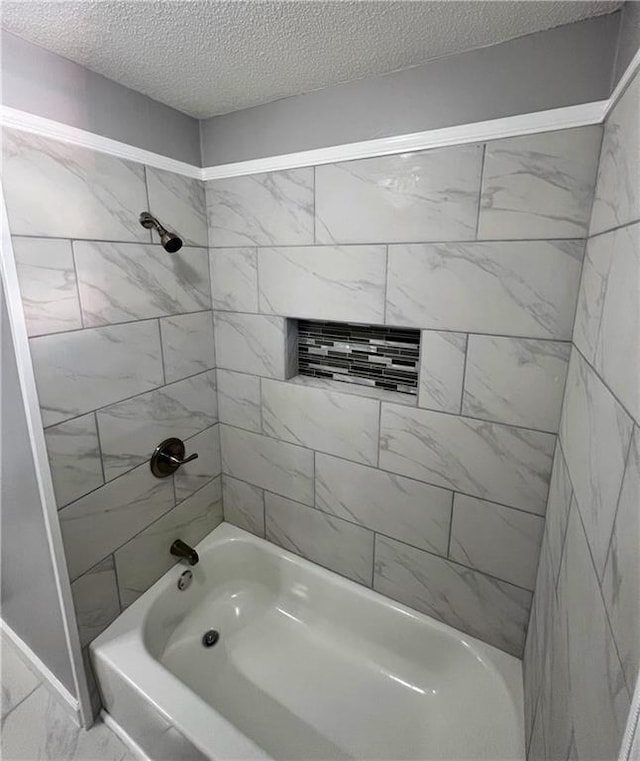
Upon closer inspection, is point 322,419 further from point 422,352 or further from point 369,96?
point 369,96

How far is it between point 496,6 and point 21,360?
1.46 meters

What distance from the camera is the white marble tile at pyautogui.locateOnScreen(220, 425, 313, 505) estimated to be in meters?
1.62

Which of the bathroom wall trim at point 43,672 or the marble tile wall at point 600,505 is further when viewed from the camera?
the bathroom wall trim at point 43,672

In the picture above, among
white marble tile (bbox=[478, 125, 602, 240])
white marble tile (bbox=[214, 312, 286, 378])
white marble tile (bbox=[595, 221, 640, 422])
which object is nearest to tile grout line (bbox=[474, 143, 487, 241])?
white marble tile (bbox=[478, 125, 602, 240])

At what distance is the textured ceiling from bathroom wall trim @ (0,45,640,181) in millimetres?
185

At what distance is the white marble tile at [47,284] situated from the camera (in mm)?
1016

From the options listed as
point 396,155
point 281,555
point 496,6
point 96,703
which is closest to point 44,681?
point 96,703

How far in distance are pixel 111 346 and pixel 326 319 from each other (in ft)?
2.46

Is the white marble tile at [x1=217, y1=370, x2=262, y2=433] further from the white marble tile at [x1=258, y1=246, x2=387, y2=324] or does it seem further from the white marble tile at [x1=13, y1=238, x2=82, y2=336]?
the white marble tile at [x1=13, y1=238, x2=82, y2=336]

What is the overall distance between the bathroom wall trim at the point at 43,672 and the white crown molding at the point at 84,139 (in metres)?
1.87

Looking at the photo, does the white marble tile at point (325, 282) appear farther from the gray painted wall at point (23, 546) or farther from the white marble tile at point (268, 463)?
the gray painted wall at point (23, 546)

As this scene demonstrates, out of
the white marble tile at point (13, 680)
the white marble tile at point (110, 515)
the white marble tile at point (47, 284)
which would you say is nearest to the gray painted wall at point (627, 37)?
the white marble tile at point (47, 284)

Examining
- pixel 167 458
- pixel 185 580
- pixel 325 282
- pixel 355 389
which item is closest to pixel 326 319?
pixel 325 282

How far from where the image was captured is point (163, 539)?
157 centimetres
